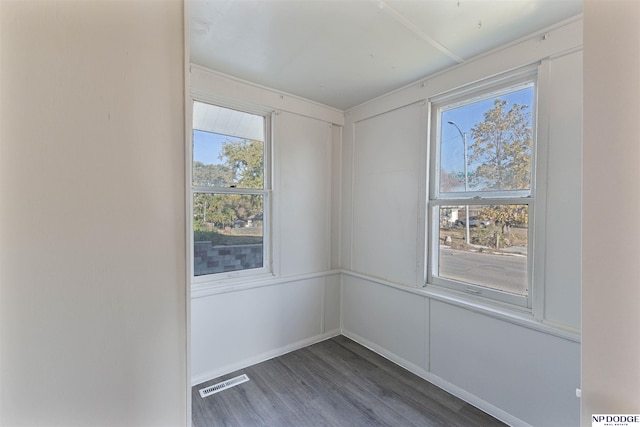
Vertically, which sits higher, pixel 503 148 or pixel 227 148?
pixel 227 148

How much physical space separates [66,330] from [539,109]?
2.49 metres

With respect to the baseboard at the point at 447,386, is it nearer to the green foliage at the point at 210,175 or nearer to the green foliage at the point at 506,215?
the green foliage at the point at 506,215

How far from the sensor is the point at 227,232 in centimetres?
251

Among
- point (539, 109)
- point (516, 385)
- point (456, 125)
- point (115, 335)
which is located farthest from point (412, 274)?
point (115, 335)

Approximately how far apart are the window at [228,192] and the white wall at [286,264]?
0.13 m

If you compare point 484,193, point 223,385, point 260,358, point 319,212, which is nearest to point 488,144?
point 484,193

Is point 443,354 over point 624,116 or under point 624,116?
under

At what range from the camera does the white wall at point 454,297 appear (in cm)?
161

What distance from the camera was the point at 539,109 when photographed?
5.70ft

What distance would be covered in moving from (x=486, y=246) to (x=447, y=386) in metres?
1.18

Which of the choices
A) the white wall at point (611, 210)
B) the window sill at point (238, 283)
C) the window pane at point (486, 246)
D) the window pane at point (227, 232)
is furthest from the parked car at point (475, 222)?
the window pane at point (227, 232)

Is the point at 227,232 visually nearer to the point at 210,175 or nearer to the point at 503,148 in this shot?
the point at 210,175

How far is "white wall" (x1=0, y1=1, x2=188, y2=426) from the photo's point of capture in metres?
0.56

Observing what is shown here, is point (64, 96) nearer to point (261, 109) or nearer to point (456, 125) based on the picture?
point (261, 109)
